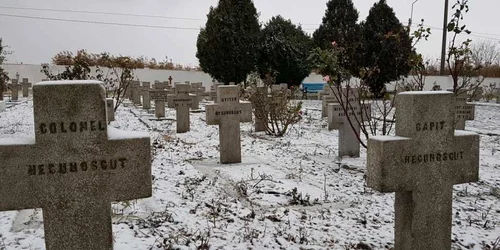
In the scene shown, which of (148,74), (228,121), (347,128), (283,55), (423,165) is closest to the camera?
(423,165)

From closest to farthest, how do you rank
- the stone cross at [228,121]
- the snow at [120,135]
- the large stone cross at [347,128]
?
the snow at [120,135], the stone cross at [228,121], the large stone cross at [347,128]

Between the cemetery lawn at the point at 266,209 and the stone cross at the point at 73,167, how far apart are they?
0.37m

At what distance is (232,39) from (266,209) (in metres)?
22.7

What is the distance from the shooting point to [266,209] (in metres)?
4.69

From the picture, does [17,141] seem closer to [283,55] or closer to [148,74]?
[283,55]

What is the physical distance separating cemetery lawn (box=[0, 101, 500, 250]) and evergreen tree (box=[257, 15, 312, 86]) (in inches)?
829

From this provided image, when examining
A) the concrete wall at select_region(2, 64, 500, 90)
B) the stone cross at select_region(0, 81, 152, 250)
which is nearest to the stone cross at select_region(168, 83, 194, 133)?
the stone cross at select_region(0, 81, 152, 250)

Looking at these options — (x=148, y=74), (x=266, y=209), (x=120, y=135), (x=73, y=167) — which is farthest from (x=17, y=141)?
(x=148, y=74)

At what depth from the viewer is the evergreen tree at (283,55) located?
94.2 ft

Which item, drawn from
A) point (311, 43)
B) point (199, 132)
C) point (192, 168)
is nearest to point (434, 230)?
point (192, 168)

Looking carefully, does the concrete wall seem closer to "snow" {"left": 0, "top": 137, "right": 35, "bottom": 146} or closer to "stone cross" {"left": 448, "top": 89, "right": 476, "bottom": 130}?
"stone cross" {"left": 448, "top": 89, "right": 476, "bottom": 130}

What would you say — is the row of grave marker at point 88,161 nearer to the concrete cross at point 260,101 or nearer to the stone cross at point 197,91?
the concrete cross at point 260,101

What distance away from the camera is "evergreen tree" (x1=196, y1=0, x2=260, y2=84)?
2667cm

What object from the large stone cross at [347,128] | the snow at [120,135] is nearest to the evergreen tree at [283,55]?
the large stone cross at [347,128]
